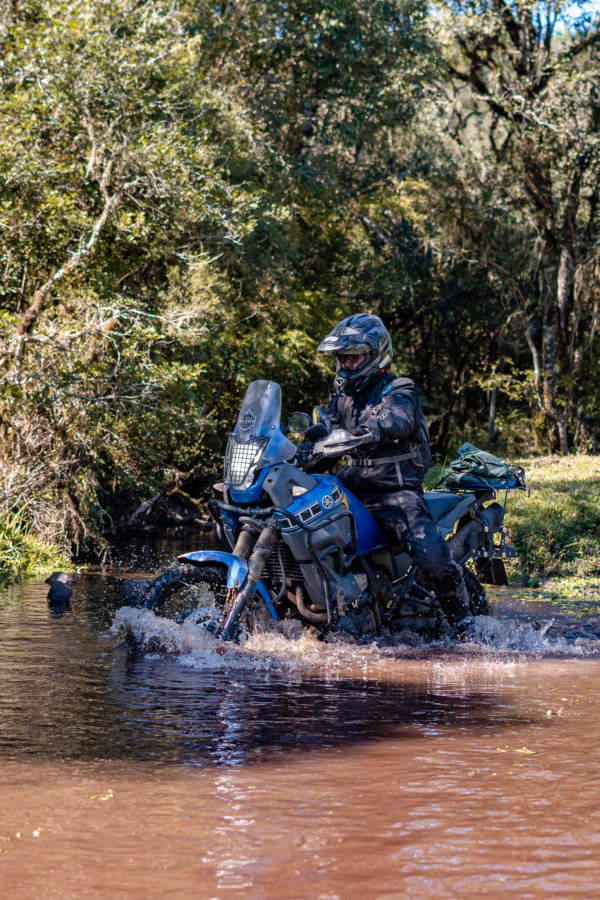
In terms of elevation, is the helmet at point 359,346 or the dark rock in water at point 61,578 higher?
the helmet at point 359,346

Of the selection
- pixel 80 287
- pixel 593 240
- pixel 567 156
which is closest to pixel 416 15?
pixel 567 156

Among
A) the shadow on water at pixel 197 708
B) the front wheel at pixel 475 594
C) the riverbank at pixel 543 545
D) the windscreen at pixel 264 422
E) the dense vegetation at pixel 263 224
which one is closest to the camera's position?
the shadow on water at pixel 197 708

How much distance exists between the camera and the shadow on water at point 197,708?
495 centimetres

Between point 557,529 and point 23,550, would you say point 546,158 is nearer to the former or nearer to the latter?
point 557,529

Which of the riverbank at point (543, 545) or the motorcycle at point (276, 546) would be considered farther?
the riverbank at point (543, 545)

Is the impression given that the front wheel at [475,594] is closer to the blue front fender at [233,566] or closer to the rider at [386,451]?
the rider at [386,451]

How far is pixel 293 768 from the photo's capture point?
4590 millimetres

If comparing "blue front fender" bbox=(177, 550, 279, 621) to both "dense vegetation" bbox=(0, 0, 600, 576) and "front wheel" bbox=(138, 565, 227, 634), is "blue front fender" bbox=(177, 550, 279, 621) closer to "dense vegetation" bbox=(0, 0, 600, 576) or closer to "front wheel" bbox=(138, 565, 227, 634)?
"front wheel" bbox=(138, 565, 227, 634)

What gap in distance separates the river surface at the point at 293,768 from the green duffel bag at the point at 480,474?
1.40 meters

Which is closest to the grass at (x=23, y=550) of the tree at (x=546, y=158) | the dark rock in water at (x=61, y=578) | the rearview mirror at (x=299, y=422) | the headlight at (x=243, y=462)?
the dark rock in water at (x=61, y=578)

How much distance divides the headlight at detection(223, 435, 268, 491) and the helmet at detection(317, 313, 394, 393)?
93 centimetres

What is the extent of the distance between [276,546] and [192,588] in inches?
27.3

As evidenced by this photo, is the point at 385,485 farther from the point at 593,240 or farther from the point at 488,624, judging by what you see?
the point at 593,240

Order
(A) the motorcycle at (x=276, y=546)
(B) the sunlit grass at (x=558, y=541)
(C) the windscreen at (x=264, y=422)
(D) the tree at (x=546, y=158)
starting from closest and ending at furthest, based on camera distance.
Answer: (A) the motorcycle at (x=276, y=546) < (C) the windscreen at (x=264, y=422) < (B) the sunlit grass at (x=558, y=541) < (D) the tree at (x=546, y=158)
